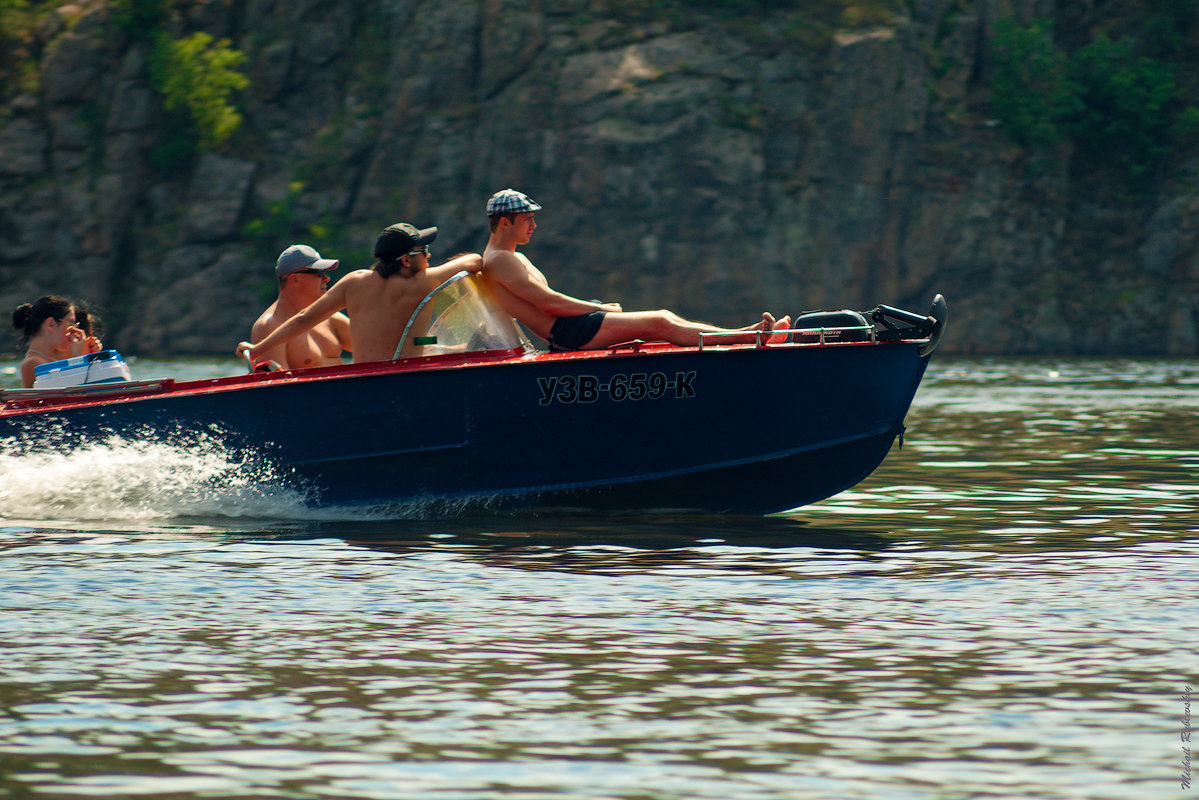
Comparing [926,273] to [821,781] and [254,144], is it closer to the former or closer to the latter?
[254,144]

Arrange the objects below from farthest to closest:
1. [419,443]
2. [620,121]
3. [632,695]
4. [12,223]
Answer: [12,223]
[620,121]
[419,443]
[632,695]

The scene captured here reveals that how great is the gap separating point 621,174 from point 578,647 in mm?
44115

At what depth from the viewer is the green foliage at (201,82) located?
54.2 metres

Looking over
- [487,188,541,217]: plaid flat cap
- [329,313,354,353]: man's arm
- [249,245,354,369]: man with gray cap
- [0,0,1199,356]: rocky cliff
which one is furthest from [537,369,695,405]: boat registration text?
[0,0,1199,356]: rocky cliff

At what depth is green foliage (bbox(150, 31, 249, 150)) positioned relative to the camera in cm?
5425

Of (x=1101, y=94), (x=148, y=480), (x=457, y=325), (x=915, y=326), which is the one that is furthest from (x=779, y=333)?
(x=1101, y=94)

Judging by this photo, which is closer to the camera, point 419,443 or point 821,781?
point 821,781

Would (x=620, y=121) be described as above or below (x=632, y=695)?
above

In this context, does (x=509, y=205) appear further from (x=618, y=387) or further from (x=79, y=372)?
(x=79, y=372)

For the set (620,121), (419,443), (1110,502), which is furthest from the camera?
(620,121)

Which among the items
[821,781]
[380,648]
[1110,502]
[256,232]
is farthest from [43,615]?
[256,232]

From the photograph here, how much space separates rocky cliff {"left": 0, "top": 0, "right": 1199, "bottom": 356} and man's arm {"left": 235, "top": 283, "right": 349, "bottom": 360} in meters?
39.4

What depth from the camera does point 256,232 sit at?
53.1m

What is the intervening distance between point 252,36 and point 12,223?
10732mm
